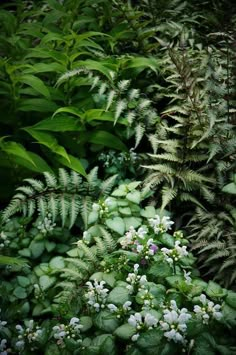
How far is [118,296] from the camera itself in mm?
2189

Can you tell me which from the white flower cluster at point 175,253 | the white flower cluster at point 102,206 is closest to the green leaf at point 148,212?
the white flower cluster at point 102,206

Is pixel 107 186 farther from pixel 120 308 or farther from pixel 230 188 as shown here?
pixel 120 308

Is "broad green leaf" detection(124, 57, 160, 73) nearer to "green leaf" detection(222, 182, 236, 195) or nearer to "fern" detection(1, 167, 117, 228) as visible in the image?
"fern" detection(1, 167, 117, 228)

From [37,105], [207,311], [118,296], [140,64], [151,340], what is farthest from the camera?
[140,64]

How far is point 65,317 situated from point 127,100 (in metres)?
1.64

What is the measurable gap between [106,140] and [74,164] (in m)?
0.33

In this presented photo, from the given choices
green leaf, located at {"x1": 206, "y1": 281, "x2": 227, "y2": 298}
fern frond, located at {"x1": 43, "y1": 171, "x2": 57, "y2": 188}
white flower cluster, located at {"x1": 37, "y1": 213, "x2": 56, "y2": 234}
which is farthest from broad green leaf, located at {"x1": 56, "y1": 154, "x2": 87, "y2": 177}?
green leaf, located at {"x1": 206, "y1": 281, "x2": 227, "y2": 298}

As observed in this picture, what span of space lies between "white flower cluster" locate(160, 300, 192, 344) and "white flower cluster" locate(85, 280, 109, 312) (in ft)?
1.17

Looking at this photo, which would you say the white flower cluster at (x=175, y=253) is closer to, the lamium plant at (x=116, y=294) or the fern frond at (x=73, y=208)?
the lamium plant at (x=116, y=294)

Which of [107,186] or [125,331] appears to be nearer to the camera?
[125,331]

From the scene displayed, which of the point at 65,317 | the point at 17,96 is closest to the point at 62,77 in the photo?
the point at 17,96

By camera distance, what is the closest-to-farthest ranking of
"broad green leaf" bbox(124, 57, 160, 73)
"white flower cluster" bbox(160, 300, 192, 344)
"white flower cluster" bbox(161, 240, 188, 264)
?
"white flower cluster" bbox(160, 300, 192, 344), "white flower cluster" bbox(161, 240, 188, 264), "broad green leaf" bbox(124, 57, 160, 73)

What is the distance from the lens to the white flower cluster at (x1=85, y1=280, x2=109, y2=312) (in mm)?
2176

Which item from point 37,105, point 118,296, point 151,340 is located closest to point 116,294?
point 118,296
